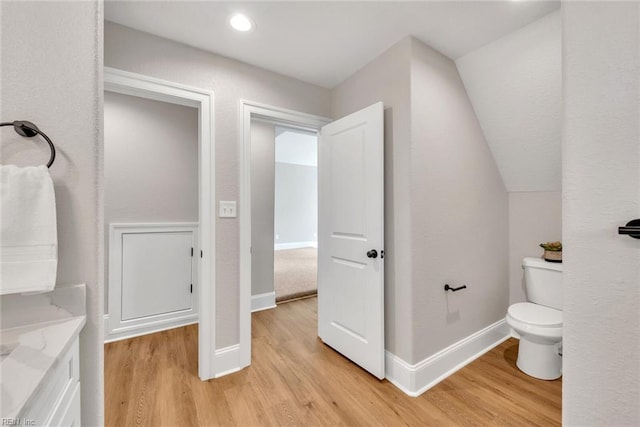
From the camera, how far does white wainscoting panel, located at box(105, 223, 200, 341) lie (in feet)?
8.06

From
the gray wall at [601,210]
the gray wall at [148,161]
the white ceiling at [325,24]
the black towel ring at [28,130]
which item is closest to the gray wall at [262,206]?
the gray wall at [148,161]

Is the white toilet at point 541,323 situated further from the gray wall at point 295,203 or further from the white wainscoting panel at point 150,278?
the gray wall at point 295,203

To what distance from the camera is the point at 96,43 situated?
2.93 feet

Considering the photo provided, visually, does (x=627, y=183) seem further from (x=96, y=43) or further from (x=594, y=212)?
(x=96, y=43)

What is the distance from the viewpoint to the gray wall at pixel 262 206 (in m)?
3.27

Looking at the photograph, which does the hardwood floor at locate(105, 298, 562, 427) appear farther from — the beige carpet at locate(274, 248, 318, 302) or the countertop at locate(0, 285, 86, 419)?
the beige carpet at locate(274, 248, 318, 302)

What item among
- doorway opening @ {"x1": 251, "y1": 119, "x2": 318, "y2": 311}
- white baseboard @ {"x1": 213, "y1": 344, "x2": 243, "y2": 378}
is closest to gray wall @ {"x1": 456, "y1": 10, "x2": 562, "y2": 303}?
doorway opening @ {"x1": 251, "y1": 119, "x2": 318, "y2": 311}

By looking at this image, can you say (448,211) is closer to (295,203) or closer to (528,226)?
(528,226)

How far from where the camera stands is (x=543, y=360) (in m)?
1.90

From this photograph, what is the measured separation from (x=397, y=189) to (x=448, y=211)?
0.46 meters

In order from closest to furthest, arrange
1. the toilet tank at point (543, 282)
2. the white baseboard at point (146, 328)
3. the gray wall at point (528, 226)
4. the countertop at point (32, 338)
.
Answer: the countertop at point (32, 338) → the toilet tank at point (543, 282) → the gray wall at point (528, 226) → the white baseboard at point (146, 328)

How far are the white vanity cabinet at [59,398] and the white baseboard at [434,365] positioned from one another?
5.55 feet

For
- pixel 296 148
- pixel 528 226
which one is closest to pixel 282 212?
pixel 296 148

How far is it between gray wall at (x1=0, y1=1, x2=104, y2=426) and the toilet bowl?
95.4 inches
